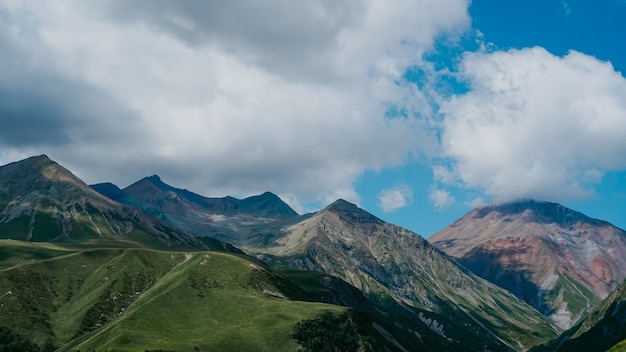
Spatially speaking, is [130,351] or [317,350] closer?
[130,351]

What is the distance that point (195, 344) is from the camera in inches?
7229

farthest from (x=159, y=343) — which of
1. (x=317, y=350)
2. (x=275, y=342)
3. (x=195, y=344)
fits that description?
(x=317, y=350)

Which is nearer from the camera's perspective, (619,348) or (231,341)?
(619,348)

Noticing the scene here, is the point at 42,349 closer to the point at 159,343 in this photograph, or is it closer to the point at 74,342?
the point at 74,342

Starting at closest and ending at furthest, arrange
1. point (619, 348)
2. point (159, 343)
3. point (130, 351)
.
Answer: point (619, 348), point (130, 351), point (159, 343)

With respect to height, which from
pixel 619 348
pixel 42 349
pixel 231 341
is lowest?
pixel 42 349

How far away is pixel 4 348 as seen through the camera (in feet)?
563

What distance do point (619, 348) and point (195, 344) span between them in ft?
427

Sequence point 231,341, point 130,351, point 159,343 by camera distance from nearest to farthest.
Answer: point 130,351, point 159,343, point 231,341

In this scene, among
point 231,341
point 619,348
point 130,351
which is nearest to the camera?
point 619,348

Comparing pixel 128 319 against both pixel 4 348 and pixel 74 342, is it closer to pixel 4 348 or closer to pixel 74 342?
pixel 74 342

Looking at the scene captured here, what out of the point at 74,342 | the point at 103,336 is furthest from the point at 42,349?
the point at 103,336

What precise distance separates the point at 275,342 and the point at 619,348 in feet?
402

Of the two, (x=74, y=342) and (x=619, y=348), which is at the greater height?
(x=619, y=348)
